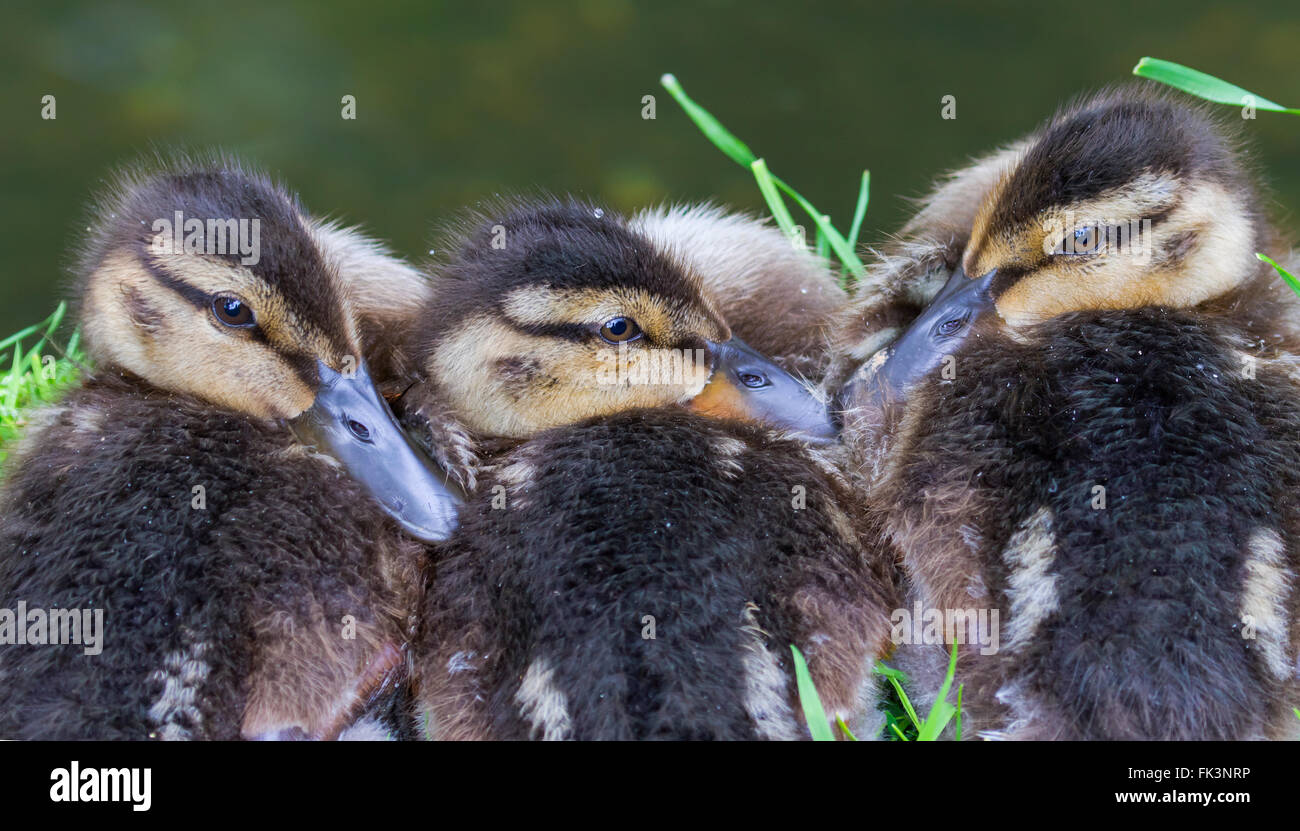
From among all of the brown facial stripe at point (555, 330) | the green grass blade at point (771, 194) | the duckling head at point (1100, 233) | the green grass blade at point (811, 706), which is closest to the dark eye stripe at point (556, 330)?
the brown facial stripe at point (555, 330)

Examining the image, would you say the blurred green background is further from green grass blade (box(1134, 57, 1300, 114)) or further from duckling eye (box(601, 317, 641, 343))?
duckling eye (box(601, 317, 641, 343))

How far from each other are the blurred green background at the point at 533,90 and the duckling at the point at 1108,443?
9.26 feet

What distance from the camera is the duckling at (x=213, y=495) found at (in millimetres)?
1929

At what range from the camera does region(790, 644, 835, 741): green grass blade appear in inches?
75.3

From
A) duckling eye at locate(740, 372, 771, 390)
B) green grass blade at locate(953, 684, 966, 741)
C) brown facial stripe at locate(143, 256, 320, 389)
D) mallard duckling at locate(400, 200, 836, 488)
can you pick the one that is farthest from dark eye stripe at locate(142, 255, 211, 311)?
green grass blade at locate(953, 684, 966, 741)

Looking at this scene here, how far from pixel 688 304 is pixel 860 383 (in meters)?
0.35

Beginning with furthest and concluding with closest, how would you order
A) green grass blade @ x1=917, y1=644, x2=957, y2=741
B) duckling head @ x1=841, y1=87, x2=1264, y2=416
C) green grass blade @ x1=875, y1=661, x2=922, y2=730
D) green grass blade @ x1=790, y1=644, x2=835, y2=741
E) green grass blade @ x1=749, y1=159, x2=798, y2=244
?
1. green grass blade @ x1=749, y1=159, x2=798, y2=244
2. duckling head @ x1=841, y1=87, x2=1264, y2=416
3. green grass blade @ x1=875, y1=661, x2=922, y2=730
4. green grass blade @ x1=917, y1=644, x2=957, y2=741
5. green grass blade @ x1=790, y1=644, x2=835, y2=741

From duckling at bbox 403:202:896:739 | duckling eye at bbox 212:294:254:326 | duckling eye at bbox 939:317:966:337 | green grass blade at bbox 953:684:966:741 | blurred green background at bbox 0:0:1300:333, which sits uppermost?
blurred green background at bbox 0:0:1300:333

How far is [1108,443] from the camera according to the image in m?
2.04

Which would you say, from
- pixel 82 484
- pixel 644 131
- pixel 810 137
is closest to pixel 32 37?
pixel 644 131

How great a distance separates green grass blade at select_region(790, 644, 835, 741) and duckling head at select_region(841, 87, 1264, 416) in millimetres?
636

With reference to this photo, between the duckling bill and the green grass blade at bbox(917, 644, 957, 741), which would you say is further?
the duckling bill

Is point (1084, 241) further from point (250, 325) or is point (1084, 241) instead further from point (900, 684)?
point (250, 325)
